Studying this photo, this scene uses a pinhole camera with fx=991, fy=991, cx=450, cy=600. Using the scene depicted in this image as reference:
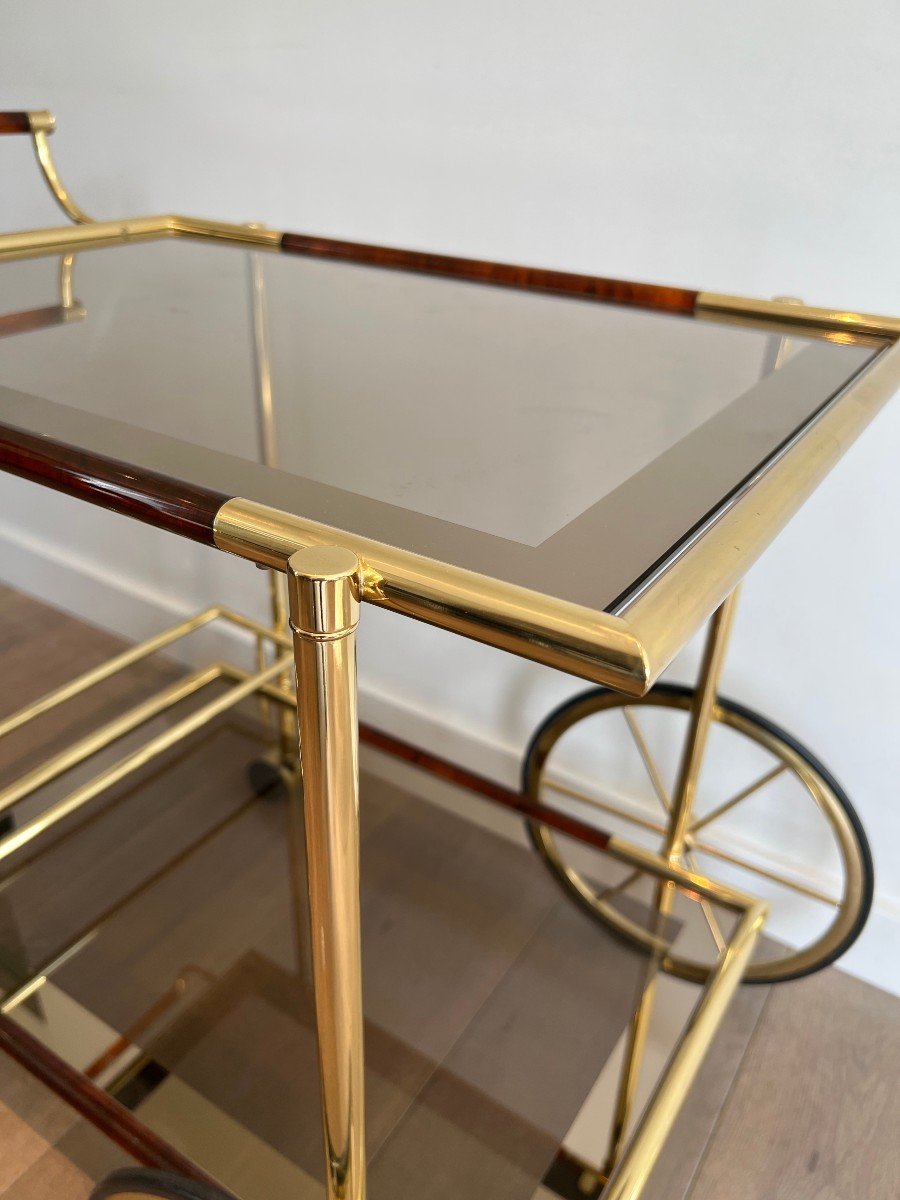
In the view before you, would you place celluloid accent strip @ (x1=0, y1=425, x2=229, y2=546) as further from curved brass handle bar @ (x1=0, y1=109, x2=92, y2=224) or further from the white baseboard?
the white baseboard

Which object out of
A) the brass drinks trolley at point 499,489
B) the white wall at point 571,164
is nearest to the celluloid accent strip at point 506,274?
the brass drinks trolley at point 499,489

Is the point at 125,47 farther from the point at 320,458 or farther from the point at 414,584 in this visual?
the point at 414,584

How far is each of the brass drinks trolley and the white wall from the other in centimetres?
15

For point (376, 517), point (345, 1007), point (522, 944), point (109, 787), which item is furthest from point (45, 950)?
point (376, 517)

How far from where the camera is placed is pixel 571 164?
1.03 m

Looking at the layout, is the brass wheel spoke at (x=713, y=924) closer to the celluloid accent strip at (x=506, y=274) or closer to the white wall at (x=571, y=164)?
the white wall at (x=571, y=164)

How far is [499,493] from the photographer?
51cm

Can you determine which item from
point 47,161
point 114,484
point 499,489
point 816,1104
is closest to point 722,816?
point 816,1104

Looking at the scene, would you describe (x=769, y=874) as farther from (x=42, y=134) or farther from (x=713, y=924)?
(x=42, y=134)

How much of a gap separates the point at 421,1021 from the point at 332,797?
2.00 feet

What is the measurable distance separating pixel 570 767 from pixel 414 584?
1007 mm

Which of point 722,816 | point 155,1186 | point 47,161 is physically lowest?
point 722,816

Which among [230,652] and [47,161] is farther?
[230,652]

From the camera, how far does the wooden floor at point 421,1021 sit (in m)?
0.86
